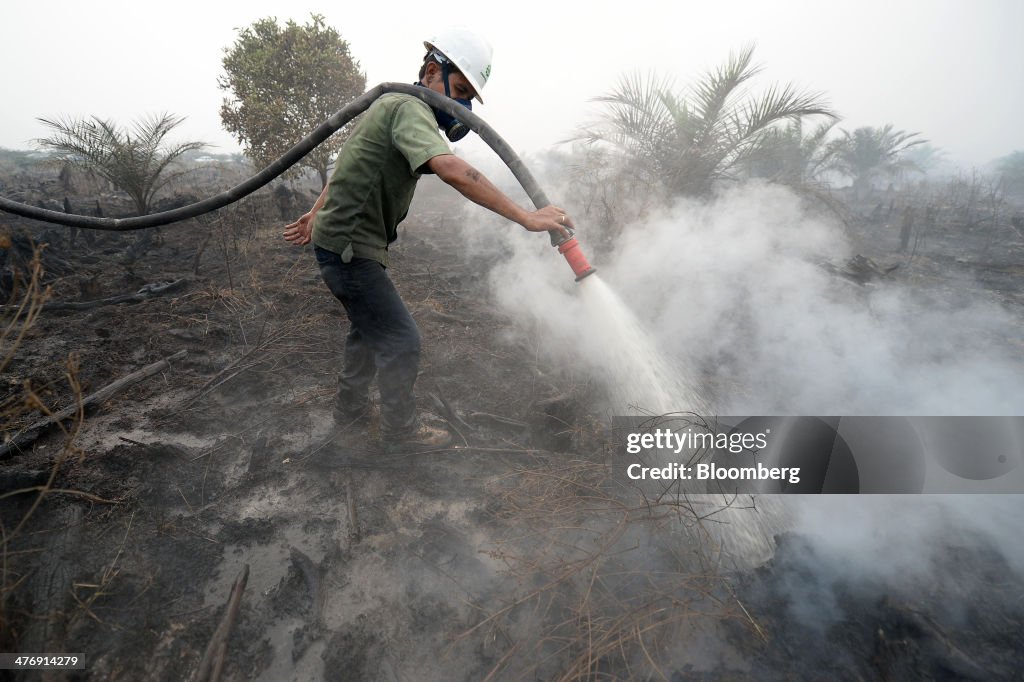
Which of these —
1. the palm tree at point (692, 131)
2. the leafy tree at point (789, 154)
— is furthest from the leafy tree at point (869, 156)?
the palm tree at point (692, 131)

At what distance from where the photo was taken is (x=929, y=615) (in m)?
1.77

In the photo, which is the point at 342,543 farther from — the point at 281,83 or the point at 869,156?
the point at 869,156

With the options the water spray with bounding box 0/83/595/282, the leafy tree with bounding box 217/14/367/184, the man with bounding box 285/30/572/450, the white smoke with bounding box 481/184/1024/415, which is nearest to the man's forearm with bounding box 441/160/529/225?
the man with bounding box 285/30/572/450

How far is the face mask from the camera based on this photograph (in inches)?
89.4

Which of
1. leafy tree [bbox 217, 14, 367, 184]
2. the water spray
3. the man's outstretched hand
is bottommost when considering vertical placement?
the man's outstretched hand

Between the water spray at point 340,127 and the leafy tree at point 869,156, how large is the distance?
17854 mm

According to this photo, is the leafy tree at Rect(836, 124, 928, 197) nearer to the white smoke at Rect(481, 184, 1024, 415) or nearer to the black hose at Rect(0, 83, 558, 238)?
the white smoke at Rect(481, 184, 1024, 415)

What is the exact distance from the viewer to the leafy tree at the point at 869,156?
1543 centimetres

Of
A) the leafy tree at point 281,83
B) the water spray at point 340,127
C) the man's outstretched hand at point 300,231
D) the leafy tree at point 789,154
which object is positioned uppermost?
the leafy tree at point 281,83

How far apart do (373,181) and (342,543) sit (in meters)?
1.83

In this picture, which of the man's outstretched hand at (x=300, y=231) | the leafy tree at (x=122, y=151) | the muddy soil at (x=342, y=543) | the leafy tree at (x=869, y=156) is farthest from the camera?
the leafy tree at (x=869, y=156)

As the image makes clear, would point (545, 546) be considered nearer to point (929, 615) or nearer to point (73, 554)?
point (929, 615)

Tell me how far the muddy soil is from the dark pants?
0.31 metres

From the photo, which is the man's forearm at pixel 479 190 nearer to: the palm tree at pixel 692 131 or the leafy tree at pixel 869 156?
the palm tree at pixel 692 131
